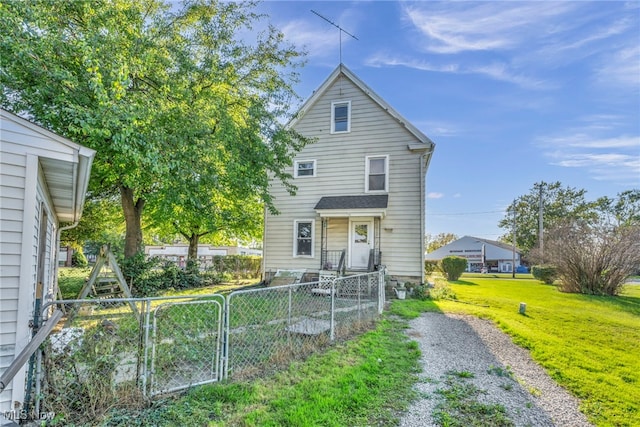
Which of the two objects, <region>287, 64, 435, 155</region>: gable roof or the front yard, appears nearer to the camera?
the front yard

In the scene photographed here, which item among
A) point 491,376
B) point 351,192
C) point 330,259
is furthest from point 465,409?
point 351,192

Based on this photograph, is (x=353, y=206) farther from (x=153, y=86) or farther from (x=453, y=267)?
(x=453, y=267)

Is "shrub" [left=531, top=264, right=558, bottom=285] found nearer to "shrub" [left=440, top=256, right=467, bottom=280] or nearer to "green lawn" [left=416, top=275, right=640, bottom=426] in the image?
"shrub" [left=440, top=256, right=467, bottom=280]

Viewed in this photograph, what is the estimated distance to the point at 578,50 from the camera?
9.67 metres

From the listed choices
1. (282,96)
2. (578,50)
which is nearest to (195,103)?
(282,96)

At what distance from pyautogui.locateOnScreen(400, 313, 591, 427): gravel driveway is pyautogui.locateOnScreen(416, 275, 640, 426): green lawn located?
0.25m

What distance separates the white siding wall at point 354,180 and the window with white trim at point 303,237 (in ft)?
0.62

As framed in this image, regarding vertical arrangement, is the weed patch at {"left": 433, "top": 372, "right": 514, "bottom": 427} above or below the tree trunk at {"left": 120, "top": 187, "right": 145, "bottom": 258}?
below

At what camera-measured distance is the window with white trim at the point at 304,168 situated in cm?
1363

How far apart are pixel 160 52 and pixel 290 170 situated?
21.8 ft

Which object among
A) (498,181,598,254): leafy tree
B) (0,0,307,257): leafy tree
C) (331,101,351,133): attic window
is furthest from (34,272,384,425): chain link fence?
(498,181,598,254): leafy tree

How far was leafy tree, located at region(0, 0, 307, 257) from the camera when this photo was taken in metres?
6.40

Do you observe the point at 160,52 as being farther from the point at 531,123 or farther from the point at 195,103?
the point at 531,123

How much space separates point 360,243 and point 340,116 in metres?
5.37
